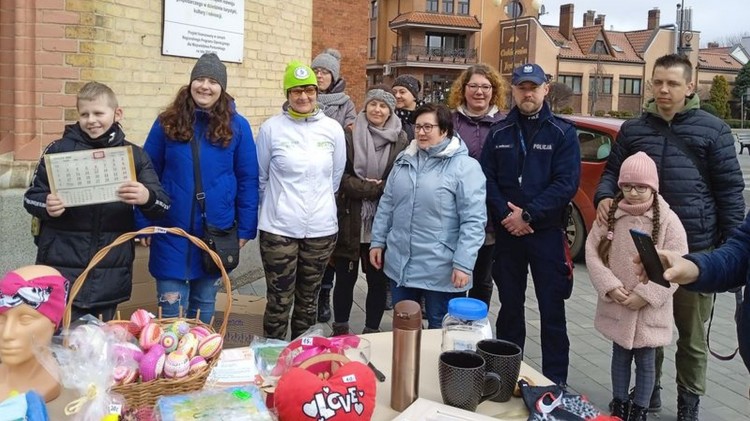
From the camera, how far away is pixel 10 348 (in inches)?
73.0

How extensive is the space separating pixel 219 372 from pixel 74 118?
142 inches

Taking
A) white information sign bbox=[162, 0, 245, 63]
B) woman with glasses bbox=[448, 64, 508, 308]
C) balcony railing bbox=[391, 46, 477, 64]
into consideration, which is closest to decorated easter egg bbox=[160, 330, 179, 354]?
woman with glasses bbox=[448, 64, 508, 308]

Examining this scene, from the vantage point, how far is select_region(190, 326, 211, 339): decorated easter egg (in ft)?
6.68

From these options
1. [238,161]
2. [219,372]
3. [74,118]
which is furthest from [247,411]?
[74,118]

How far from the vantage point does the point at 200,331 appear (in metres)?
2.07

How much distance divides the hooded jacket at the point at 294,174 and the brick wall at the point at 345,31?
17.5 ft

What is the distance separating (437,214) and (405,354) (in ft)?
6.13

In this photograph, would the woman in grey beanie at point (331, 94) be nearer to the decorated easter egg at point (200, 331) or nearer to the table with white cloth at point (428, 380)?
the table with white cloth at point (428, 380)

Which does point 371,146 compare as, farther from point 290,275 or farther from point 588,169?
point 588,169

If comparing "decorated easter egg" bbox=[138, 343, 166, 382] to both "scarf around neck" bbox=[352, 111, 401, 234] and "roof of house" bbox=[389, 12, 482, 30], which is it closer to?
"scarf around neck" bbox=[352, 111, 401, 234]

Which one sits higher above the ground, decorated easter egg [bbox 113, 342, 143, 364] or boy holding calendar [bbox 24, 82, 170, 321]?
boy holding calendar [bbox 24, 82, 170, 321]

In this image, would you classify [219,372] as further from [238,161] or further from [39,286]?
[238,161]

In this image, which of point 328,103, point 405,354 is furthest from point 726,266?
point 328,103

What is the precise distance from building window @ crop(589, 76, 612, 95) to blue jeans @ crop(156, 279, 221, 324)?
187 feet
